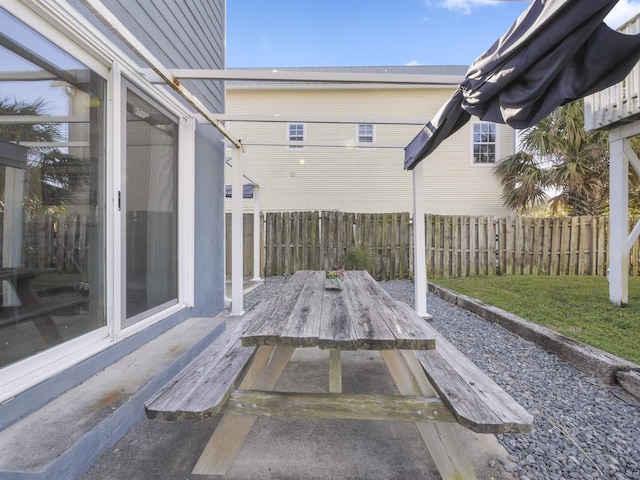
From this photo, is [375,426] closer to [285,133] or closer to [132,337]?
[132,337]

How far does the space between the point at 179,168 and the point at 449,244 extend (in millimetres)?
5449

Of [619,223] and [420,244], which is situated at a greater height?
[619,223]

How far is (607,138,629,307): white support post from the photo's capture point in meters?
3.56

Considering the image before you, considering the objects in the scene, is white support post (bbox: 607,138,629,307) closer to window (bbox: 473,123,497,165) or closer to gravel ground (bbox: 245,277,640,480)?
gravel ground (bbox: 245,277,640,480)

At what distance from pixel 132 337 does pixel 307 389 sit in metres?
1.25

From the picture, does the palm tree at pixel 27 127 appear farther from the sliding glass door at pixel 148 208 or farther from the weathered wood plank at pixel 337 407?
the weathered wood plank at pixel 337 407

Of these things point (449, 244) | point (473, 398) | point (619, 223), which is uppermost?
point (619, 223)

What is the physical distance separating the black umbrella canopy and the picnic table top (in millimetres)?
1121

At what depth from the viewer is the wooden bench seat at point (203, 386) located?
1.13 metres

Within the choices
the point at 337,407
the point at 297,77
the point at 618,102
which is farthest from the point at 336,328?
the point at 618,102

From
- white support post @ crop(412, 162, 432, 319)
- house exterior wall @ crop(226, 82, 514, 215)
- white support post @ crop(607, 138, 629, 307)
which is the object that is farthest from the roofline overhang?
house exterior wall @ crop(226, 82, 514, 215)

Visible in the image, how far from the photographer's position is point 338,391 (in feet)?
5.03

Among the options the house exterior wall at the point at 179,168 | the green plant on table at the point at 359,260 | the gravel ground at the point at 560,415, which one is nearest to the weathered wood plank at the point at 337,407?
the gravel ground at the point at 560,415

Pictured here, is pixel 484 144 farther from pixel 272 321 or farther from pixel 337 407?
pixel 337 407
